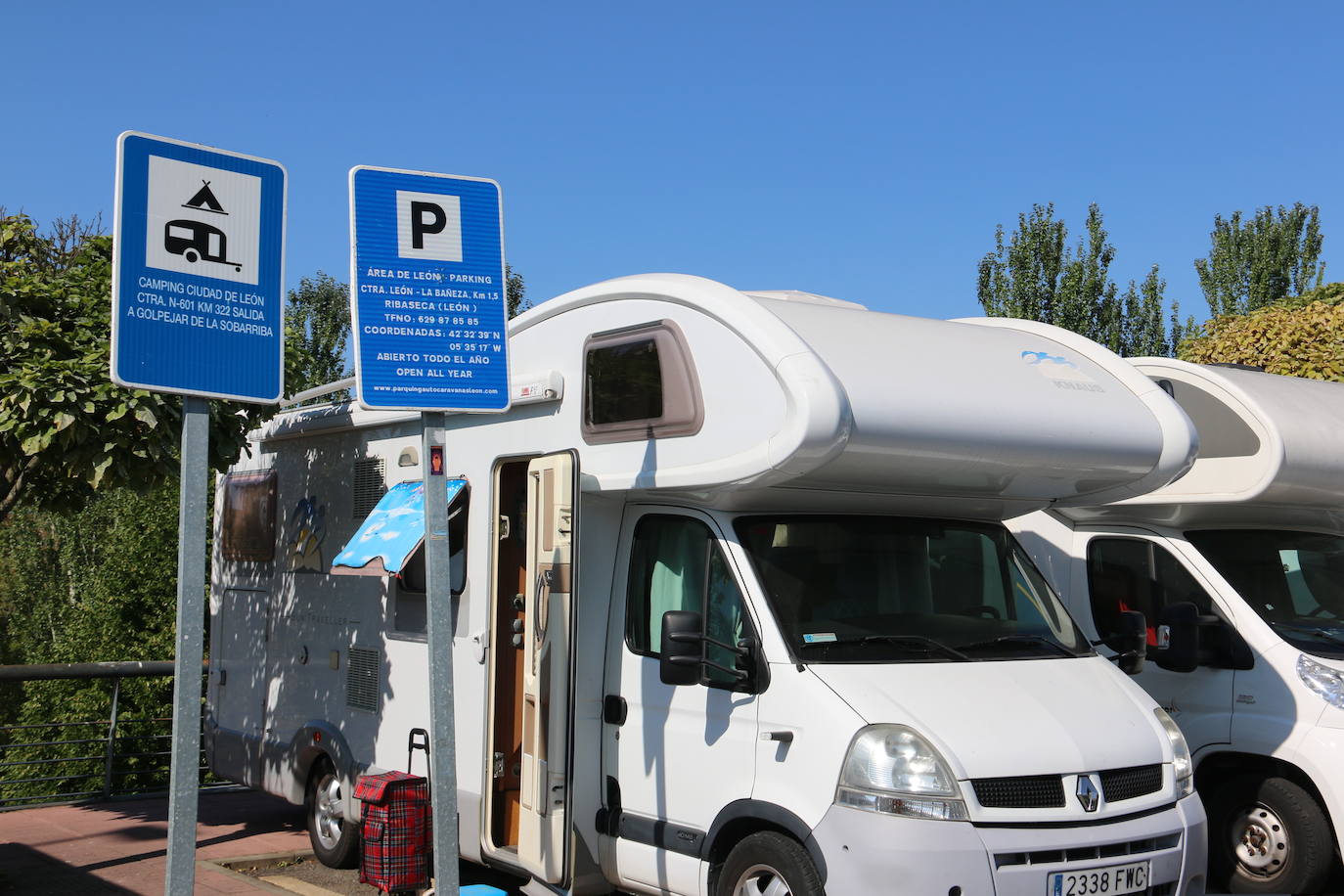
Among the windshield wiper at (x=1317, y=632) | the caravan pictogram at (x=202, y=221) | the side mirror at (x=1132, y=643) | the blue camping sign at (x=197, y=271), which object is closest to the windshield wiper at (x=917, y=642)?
the side mirror at (x=1132, y=643)

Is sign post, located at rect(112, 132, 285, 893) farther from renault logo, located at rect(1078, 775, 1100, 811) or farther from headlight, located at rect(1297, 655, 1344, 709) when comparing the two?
headlight, located at rect(1297, 655, 1344, 709)

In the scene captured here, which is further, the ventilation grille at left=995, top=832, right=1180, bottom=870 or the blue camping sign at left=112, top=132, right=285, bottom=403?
the ventilation grille at left=995, top=832, right=1180, bottom=870

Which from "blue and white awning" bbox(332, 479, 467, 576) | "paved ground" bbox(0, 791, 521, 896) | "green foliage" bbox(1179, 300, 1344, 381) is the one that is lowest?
"paved ground" bbox(0, 791, 521, 896)

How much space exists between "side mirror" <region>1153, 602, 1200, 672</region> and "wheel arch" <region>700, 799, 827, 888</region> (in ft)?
8.70

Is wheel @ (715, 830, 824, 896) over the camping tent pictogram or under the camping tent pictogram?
under

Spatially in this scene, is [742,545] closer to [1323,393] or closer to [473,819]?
[473,819]

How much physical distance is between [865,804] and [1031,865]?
2.11 ft

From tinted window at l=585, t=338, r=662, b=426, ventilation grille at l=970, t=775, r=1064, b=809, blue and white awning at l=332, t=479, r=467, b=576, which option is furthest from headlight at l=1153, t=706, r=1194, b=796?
blue and white awning at l=332, t=479, r=467, b=576

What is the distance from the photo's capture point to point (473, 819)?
6918 mm

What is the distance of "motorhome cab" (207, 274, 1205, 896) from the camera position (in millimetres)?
5102

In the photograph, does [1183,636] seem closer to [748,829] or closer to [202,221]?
[748,829]

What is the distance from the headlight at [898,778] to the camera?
4930 millimetres

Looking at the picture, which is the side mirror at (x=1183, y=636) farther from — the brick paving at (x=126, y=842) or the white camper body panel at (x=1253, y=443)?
the brick paving at (x=126, y=842)

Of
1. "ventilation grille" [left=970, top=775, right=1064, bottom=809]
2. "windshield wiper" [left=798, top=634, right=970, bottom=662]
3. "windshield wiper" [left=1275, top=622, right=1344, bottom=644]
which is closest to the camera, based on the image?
"ventilation grille" [left=970, top=775, right=1064, bottom=809]
